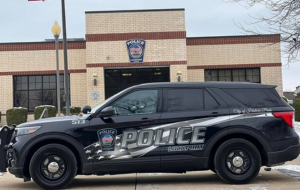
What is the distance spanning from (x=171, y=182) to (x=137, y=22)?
1630 cm

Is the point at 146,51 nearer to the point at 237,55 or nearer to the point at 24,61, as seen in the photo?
the point at 237,55

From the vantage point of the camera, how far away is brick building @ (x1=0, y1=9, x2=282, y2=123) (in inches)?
891

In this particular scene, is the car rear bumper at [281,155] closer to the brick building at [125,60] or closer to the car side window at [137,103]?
the car side window at [137,103]

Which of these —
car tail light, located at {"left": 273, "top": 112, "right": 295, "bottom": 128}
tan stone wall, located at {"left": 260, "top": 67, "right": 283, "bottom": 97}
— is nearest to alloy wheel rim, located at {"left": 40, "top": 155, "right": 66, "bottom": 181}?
car tail light, located at {"left": 273, "top": 112, "right": 295, "bottom": 128}

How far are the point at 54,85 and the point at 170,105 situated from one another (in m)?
17.6

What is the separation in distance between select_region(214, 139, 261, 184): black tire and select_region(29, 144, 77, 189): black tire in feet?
8.08

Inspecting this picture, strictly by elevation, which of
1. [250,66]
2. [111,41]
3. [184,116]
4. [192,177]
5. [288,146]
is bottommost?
[192,177]

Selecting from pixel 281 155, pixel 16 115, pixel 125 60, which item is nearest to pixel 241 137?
pixel 281 155

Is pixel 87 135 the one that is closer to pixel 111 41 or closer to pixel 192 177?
pixel 192 177

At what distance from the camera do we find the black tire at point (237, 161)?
6914mm

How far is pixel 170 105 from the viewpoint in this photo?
707 centimetres

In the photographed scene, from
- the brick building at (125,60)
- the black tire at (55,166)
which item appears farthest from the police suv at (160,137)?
the brick building at (125,60)

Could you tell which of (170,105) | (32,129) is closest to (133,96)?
(170,105)

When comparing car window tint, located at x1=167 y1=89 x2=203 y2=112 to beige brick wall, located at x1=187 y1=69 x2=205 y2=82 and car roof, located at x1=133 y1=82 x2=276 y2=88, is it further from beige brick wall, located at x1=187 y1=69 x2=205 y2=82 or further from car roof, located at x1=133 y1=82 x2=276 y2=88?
beige brick wall, located at x1=187 y1=69 x2=205 y2=82
